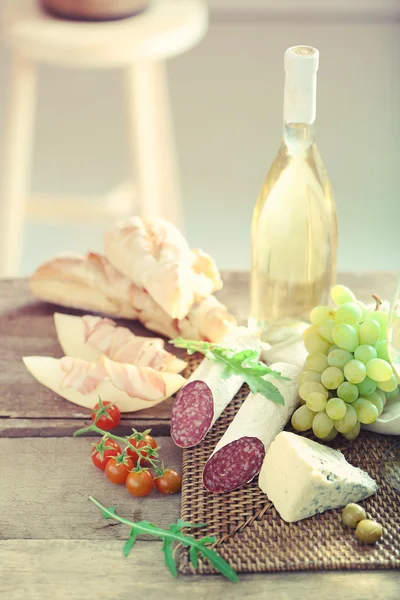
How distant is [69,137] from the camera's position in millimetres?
3355

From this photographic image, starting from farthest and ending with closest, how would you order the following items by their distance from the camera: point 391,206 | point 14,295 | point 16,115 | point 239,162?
point 239,162 < point 391,206 < point 16,115 < point 14,295

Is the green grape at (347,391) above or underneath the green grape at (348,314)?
underneath

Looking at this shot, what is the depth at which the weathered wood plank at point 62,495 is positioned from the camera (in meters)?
0.80

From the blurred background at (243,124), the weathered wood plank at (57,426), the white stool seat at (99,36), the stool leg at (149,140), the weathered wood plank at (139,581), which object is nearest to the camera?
the weathered wood plank at (139,581)

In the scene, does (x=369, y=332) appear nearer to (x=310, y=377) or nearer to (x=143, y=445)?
(x=310, y=377)

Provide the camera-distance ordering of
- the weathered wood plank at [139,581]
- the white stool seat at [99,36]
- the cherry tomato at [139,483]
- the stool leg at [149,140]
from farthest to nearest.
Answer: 1. the stool leg at [149,140]
2. the white stool seat at [99,36]
3. the cherry tomato at [139,483]
4. the weathered wood plank at [139,581]

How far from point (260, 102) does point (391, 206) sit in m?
0.80

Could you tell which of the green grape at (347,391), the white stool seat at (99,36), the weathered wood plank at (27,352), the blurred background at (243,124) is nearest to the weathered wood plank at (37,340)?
the weathered wood plank at (27,352)

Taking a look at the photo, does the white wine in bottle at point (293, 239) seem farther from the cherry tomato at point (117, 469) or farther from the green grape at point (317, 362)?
the cherry tomato at point (117, 469)

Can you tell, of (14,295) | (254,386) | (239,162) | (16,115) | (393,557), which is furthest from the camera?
(239,162)

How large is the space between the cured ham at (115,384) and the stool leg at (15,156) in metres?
1.07

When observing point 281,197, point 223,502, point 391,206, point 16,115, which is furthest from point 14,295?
point 391,206

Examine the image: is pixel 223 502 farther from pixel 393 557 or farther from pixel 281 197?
pixel 281 197

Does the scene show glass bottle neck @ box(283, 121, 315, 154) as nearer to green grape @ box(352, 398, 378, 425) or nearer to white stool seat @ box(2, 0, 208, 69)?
green grape @ box(352, 398, 378, 425)
